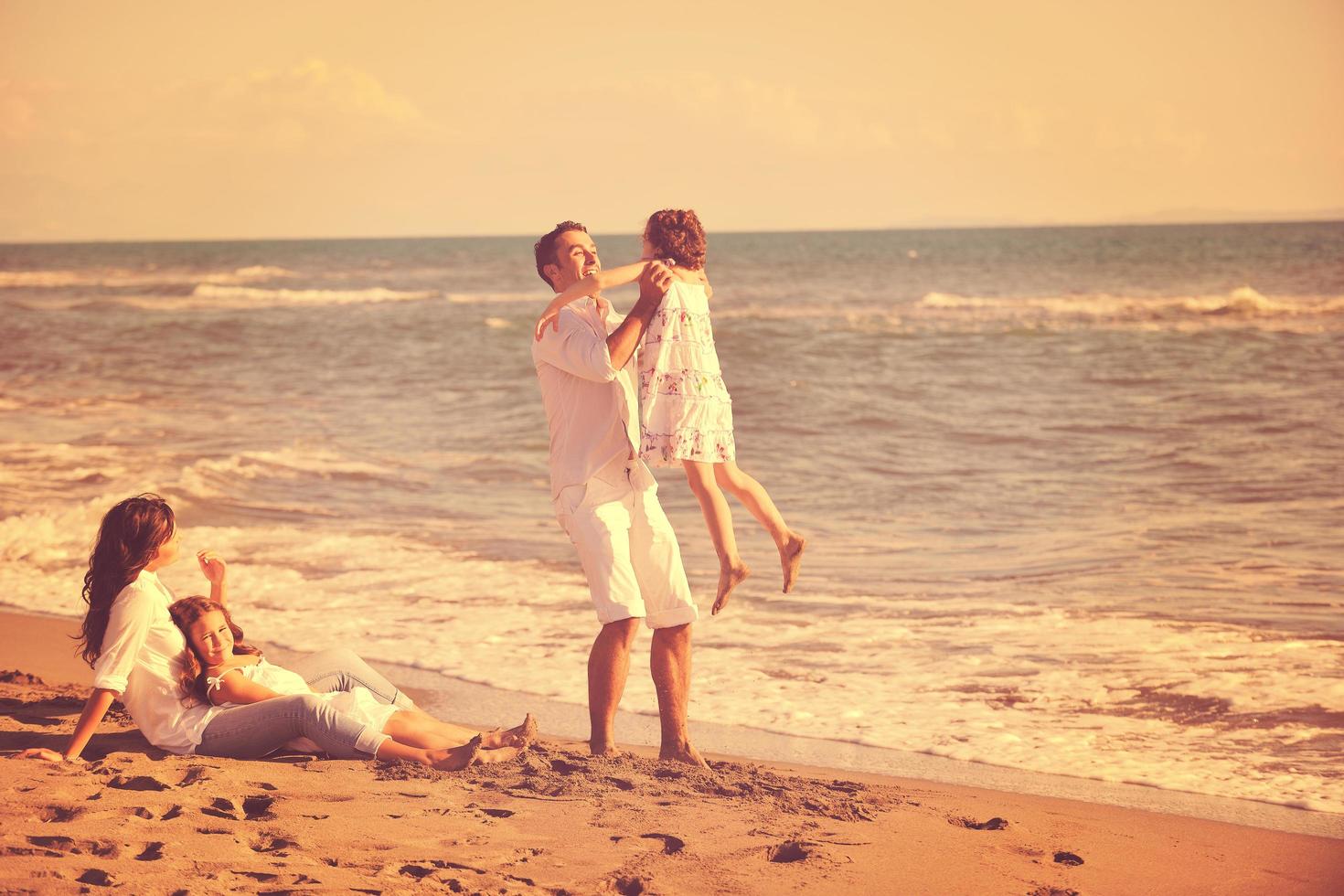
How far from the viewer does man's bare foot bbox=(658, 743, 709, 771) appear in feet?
14.9

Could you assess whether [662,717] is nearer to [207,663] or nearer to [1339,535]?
[207,663]

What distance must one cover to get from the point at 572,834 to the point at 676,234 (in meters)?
2.03

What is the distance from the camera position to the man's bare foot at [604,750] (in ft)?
15.0

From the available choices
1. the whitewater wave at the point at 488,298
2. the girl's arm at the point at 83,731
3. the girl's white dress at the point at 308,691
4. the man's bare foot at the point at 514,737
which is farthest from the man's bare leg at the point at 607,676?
the whitewater wave at the point at 488,298

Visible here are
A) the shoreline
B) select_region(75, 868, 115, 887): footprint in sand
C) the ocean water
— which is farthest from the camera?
the ocean water

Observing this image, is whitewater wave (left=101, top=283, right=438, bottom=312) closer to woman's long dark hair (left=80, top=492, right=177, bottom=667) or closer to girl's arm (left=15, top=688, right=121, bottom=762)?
woman's long dark hair (left=80, top=492, right=177, bottom=667)

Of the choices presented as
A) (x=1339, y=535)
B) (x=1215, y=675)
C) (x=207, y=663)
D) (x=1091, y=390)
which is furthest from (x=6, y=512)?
(x=1091, y=390)

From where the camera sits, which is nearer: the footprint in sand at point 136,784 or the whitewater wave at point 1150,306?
the footprint in sand at point 136,784

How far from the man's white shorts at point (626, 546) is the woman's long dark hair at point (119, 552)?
4.49 ft

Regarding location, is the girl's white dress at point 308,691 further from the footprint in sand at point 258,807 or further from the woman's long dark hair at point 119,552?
the footprint in sand at point 258,807

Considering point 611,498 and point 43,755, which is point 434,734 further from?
point 43,755

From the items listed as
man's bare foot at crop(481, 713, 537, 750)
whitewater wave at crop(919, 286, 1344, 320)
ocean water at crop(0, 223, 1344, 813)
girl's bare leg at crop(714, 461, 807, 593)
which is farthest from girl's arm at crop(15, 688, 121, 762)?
whitewater wave at crop(919, 286, 1344, 320)

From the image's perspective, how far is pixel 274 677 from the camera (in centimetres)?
461

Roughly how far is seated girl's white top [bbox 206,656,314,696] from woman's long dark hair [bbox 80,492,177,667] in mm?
452
